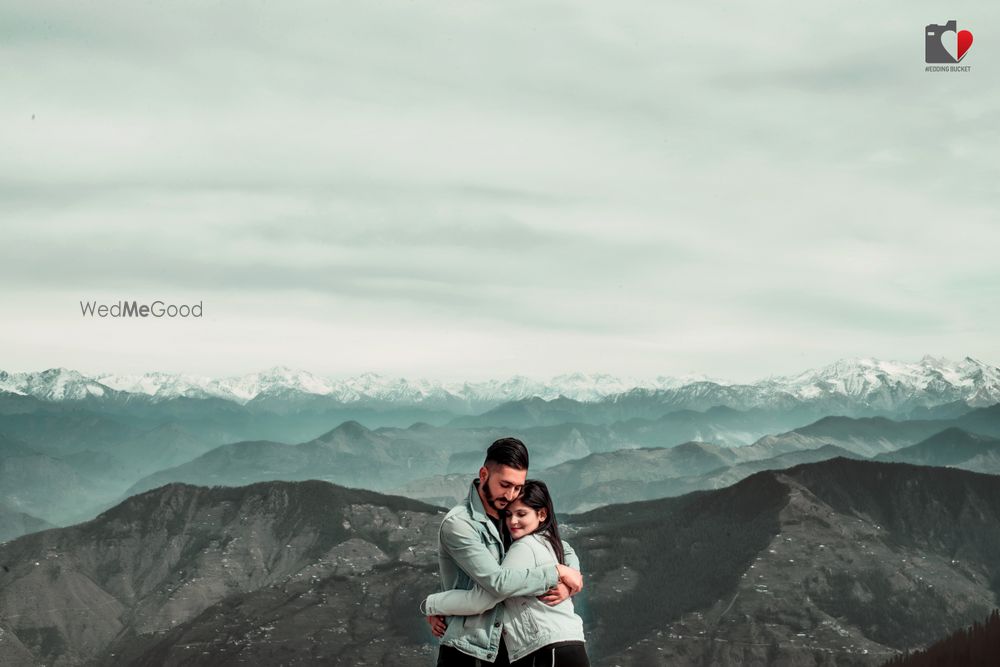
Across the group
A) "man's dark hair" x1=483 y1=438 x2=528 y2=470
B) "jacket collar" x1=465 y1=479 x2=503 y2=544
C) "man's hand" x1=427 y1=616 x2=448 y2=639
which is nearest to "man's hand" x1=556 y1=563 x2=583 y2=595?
"jacket collar" x1=465 y1=479 x2=503 y2=544

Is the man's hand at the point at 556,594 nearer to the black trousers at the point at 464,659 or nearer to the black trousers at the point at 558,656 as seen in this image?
the black trousers at the point at 558,656

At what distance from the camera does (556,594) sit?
15602 millimetres

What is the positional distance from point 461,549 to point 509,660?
6.85 ft

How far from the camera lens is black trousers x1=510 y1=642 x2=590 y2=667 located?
51.0ft

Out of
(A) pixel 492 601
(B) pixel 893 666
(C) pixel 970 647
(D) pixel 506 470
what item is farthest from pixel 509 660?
(B) pixel 893 666

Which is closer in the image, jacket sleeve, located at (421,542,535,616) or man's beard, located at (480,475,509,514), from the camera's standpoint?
jacket sleeve, located at (421,542,535,616)

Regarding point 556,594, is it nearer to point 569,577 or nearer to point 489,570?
point 569,577

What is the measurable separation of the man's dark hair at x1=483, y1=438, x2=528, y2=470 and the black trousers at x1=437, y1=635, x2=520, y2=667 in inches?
114

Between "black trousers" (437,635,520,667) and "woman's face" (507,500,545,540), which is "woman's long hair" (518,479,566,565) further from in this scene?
"black trousers" (437,635,520,667)

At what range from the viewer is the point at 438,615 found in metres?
16.3

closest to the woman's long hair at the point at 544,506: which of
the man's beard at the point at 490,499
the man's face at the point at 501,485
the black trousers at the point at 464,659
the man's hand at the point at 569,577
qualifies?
the man's face at the point at 501,485

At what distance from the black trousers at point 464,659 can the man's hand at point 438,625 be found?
0.39 meters

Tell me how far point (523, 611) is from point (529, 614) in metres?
0.12

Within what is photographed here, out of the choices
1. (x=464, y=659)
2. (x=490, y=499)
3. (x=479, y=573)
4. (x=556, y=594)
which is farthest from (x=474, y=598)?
(x=490, y=499)
